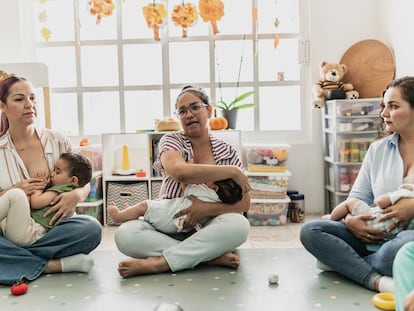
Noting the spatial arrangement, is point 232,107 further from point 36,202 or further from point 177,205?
point 36,202

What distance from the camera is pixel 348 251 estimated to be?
6.47 ft

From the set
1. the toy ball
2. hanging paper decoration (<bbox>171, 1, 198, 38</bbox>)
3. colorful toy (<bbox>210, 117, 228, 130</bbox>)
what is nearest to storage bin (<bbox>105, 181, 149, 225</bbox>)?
colorful toy (<bbox>210, 117, 228, 130</bbox>)

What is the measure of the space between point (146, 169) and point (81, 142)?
0.52 metres

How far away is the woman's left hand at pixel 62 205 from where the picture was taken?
86.8 inches

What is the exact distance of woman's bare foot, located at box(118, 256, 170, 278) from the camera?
208 cm

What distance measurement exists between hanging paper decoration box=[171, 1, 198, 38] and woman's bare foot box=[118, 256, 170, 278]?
228 cm

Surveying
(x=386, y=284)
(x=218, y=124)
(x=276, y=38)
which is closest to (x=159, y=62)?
(x=218, y=124)

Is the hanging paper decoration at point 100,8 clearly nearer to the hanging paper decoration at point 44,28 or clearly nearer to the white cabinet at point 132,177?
the hanging paper decoration at point 44,28

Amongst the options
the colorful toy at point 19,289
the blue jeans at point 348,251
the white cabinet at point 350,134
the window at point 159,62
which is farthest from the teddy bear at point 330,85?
the colorful toy at point 19,289

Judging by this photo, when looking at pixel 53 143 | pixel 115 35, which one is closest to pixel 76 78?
pixel 115 35

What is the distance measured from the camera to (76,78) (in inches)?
162

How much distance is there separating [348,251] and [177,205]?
2.42 ft

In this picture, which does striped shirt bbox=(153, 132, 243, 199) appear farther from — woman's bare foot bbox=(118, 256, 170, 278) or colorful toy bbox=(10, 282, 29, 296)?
colorful toy bbox=(10, 282, 29, 296)

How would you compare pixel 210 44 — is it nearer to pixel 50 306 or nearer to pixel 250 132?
pixel 250 132
